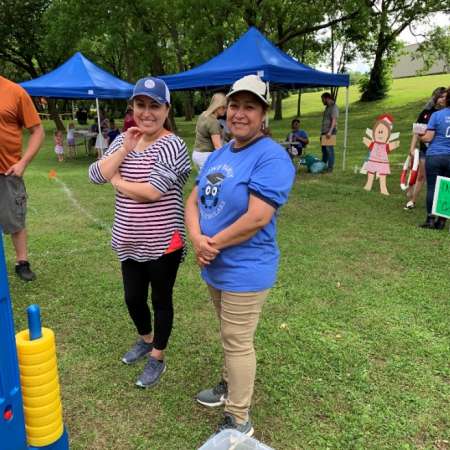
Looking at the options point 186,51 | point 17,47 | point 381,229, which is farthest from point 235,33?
point 381,229

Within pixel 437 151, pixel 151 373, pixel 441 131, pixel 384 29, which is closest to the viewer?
pixel 151 373

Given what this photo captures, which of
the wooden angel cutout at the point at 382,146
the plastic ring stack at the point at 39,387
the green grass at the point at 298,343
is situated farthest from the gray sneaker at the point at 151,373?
the wooden angel cutout at the point at 382,146


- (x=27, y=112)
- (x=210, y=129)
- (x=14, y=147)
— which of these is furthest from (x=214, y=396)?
(x=210, y=129)

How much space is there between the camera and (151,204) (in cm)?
245

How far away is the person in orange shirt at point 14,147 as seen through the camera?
368 cm

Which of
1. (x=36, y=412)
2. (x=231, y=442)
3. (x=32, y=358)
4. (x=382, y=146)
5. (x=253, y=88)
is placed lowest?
(x=231, y=442)

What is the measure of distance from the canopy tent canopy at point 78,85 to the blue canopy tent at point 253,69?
3453 millimetres

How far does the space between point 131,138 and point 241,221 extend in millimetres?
869

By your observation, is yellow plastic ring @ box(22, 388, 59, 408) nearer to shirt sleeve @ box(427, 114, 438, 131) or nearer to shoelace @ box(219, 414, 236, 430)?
shoelace @ box(219, 414, 236, 430)

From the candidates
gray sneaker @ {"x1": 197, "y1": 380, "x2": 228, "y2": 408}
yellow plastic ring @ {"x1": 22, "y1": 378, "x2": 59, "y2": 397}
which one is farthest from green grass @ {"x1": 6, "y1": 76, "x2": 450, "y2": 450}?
yellow plastic ring @ {"x1": 22, "y1": 378, "x2": 59, "y2": 397}

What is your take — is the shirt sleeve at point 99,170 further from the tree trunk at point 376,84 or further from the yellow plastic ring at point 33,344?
the tree trunk at point 376,84

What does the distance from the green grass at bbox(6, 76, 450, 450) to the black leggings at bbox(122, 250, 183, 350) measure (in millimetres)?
393

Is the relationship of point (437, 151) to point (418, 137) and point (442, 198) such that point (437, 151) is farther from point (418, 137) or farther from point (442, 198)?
point (418, 137)

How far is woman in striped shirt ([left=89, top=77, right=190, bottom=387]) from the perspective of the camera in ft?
7.82
